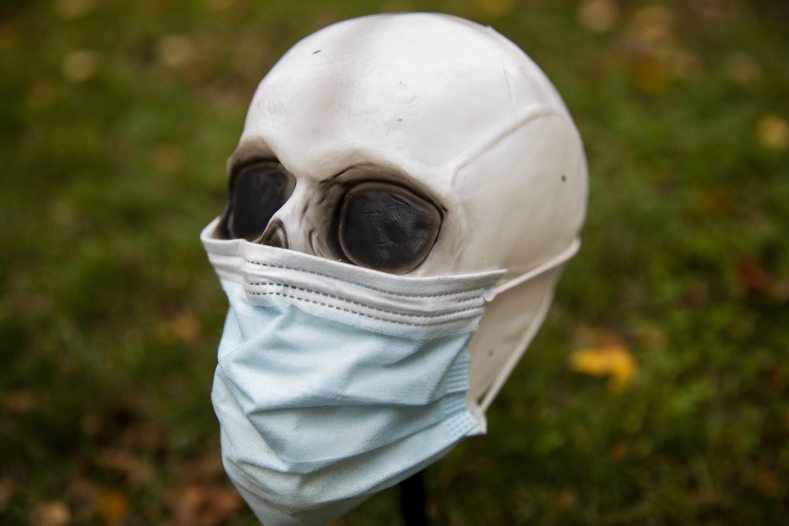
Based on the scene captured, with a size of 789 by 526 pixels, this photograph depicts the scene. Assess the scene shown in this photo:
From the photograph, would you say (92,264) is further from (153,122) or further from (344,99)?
(344,99)

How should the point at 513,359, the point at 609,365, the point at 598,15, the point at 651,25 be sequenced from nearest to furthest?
the point at 513,359 → the point at 609,365 → the point at 651,25 → the point at 598,15

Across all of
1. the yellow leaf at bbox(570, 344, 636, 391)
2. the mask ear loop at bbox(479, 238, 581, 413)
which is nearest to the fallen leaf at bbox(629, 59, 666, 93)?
the yellow leaf at bbox(570, 344, 636, 391)

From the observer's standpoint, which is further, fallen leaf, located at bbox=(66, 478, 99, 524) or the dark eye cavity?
fallen leaf, located at bbox=(66, 478, 99, 524)

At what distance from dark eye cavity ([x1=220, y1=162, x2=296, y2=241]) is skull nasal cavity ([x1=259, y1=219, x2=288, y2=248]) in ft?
0.28

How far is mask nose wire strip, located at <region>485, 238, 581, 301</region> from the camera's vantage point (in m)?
1.30

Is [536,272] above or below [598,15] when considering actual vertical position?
above

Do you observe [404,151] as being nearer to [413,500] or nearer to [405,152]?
[405,152]

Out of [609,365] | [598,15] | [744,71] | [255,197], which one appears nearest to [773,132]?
[744,71]

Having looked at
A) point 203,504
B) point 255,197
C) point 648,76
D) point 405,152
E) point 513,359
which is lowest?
point 203,504

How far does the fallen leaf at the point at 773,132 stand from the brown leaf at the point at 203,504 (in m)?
2.91

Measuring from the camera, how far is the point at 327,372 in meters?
1.14

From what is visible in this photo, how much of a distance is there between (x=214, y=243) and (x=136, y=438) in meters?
1.24

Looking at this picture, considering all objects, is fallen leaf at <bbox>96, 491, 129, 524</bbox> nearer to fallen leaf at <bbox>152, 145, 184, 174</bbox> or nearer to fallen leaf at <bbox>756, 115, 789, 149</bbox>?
fallen leaf at <bbox>152, 145, 184, 174</bbox>

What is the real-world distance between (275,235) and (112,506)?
136 centimetres
